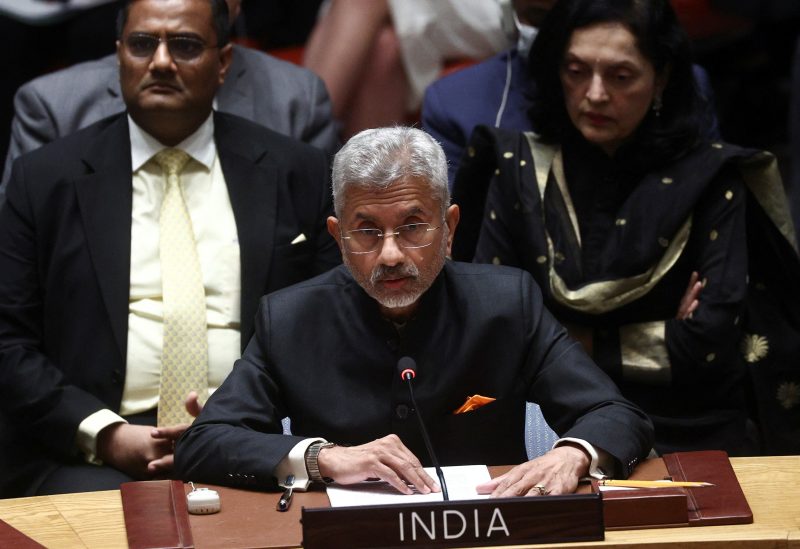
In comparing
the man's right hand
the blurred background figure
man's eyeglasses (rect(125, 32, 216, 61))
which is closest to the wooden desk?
the man's right hand

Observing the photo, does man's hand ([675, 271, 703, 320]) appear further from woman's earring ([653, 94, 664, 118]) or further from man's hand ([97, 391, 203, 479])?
man's hand ([97, 391, 203, 479])

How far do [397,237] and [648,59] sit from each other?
36.3 inches

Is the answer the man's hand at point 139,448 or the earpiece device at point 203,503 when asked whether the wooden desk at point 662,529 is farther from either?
the man's hand at point 139,448

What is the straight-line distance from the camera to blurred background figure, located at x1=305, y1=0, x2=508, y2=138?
13.6ft

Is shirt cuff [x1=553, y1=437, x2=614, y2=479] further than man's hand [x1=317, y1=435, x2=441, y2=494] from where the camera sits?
Yes

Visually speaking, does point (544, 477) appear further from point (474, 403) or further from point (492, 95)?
point (492, 95)

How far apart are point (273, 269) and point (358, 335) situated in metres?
0.58

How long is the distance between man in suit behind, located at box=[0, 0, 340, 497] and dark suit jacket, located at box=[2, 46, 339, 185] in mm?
267

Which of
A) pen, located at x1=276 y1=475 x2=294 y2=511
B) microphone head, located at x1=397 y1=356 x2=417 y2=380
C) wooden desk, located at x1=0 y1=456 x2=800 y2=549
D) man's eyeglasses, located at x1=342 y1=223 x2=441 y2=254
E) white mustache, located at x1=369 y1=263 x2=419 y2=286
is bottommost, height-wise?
wooden desk, located at x1=0 y1=456 x2=800 y2=549

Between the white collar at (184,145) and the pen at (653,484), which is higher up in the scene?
the white collar at (184,145)

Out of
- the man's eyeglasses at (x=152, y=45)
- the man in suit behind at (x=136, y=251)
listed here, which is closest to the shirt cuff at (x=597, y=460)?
the man in suit behind at (x=136, y=251)

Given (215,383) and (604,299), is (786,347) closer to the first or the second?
(604,299)

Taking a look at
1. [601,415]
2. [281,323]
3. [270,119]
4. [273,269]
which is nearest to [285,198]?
[273,269]

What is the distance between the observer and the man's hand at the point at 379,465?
223cm
